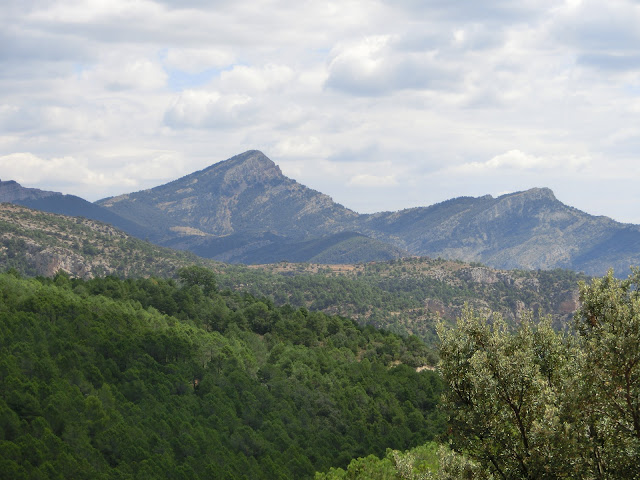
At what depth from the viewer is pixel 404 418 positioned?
9956cm

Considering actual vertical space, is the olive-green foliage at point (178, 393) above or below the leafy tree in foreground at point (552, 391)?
below

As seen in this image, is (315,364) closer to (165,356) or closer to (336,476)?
(165,356)

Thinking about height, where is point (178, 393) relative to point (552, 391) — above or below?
below

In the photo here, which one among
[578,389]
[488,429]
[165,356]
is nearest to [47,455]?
[165,356]

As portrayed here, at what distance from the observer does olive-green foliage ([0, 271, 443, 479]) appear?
68.1m

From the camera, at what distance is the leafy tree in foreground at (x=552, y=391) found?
83.3ft

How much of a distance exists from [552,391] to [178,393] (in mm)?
71977

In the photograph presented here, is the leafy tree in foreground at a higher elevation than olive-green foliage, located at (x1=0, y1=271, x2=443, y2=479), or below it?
higher

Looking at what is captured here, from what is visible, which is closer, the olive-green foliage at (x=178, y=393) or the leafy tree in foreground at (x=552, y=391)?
the leafy tree in foreground at (x=552, y=391)

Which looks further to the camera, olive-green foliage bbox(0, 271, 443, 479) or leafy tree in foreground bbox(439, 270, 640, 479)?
olive-green foliage bbox(0, 271, 443, 479)

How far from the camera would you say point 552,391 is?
2803 centimetres

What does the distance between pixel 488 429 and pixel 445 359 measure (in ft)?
11.5

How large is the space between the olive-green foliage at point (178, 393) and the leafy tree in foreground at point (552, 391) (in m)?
43.2

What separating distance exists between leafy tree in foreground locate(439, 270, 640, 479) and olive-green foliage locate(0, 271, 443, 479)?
142 ft
